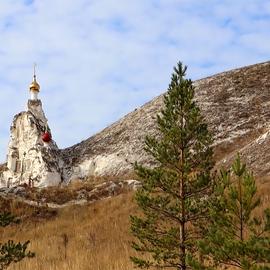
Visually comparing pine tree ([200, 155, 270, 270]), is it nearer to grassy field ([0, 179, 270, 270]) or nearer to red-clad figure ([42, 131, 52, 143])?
grassy field ([0, 179, 270, 270])

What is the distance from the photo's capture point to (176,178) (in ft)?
36.9

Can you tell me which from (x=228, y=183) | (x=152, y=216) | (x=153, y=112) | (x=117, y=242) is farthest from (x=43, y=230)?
(x=153, y=112)

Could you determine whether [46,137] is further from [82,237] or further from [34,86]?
[82,237]

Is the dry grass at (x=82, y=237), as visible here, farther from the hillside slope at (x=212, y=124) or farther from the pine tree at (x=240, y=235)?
the hillside slope at (x=212, y=124)

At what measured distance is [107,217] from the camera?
23.0 metres

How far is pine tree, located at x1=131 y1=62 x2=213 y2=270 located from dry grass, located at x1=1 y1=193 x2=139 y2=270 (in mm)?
1881

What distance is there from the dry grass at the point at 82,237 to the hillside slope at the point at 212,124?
1116cm

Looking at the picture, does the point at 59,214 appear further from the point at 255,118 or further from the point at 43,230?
the point at 255,118

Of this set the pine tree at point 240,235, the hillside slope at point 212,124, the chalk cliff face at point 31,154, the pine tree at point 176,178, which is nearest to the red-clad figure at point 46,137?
the chalk cliff face at point 31,154

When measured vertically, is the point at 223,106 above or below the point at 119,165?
above

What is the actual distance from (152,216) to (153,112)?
32768 millimetres

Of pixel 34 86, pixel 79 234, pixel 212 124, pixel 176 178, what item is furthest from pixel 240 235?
pixel 34 86

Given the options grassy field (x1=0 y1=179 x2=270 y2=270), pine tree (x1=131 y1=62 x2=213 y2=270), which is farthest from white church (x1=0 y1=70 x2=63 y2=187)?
pine tree (x1=131 y1=62 x2=213 y2=270)

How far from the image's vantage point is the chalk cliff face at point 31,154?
39.7 meters
